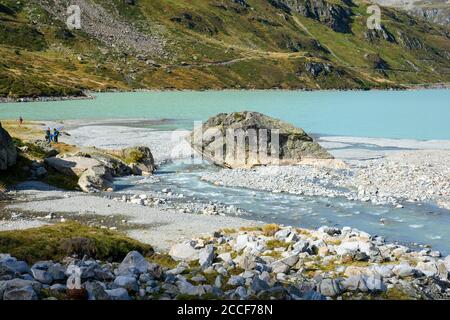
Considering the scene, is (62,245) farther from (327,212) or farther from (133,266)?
(327,212)

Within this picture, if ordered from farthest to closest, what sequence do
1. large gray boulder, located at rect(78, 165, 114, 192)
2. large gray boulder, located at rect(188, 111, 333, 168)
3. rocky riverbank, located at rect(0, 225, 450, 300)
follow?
large gray boulder, located at rect(188, 111, 333, 168) < large gray boulder, located at rect(78, 165, 114, 192) < rocky riverbank, located at rect(0, 225, 450, 300)

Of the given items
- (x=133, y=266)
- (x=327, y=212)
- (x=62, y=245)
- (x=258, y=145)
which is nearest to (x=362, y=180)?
(x=327, y=212)

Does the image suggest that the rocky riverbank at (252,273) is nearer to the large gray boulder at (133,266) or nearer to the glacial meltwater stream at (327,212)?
the large gray boulder at (133,266)

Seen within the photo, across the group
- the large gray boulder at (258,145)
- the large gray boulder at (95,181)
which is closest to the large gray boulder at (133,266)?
the large gray boulder at (95,181)

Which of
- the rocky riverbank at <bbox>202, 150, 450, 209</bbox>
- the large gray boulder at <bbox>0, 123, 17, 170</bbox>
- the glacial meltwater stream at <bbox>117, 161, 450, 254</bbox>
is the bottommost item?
the glacial meltwater stream at <bbox>117, 161, 450, 254</bbox>

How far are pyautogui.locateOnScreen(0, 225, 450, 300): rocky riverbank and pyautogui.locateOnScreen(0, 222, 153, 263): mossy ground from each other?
1071 millimetres

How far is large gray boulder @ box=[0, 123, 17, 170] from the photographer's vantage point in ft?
136

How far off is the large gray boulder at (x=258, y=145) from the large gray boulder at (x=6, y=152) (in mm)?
21934

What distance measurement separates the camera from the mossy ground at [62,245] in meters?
19.4

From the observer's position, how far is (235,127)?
2244 inches

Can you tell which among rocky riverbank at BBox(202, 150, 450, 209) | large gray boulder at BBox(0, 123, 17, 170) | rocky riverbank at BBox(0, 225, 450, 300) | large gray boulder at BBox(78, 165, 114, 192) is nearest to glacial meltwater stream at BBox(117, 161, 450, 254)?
large gray boulder at BBox(78, 165, 114, 192)

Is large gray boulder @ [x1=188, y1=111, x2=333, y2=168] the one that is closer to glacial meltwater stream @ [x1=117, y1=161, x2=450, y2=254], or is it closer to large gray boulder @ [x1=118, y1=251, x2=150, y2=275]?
glacial meltwater stream @ [x1=117, y1=161, x2=450, y2=254]
